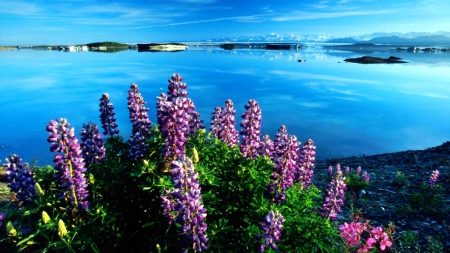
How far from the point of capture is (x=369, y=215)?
8.36 meters

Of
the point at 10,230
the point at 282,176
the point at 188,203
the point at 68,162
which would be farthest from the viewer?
the point at 282,176

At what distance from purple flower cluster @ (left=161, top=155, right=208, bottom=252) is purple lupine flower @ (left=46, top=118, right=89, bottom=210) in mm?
1370

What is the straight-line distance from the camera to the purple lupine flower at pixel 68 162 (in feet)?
Answer: 12.0

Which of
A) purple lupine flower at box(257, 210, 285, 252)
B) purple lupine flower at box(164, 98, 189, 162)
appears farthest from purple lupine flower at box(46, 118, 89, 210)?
purple lupine flower at box(257, 210, 285, 252)

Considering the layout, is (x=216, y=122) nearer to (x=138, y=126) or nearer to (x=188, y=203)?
(x=138, y=126)

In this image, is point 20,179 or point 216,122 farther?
point 216,122

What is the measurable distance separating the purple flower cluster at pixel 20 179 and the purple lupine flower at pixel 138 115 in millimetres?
1634

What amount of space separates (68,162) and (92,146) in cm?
97

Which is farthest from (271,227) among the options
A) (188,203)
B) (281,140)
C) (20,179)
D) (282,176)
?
(20,179)

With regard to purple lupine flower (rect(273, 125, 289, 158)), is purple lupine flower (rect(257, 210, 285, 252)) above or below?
below

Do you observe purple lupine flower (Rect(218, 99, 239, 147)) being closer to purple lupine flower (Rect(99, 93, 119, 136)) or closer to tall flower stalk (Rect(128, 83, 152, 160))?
tall flower stalk (Rect(128, 83, 152, 160))

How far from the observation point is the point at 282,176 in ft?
14.6

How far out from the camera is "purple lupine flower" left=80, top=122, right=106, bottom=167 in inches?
184

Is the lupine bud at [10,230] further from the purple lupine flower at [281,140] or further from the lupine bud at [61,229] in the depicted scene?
the purple lupine flower at [281,140]
